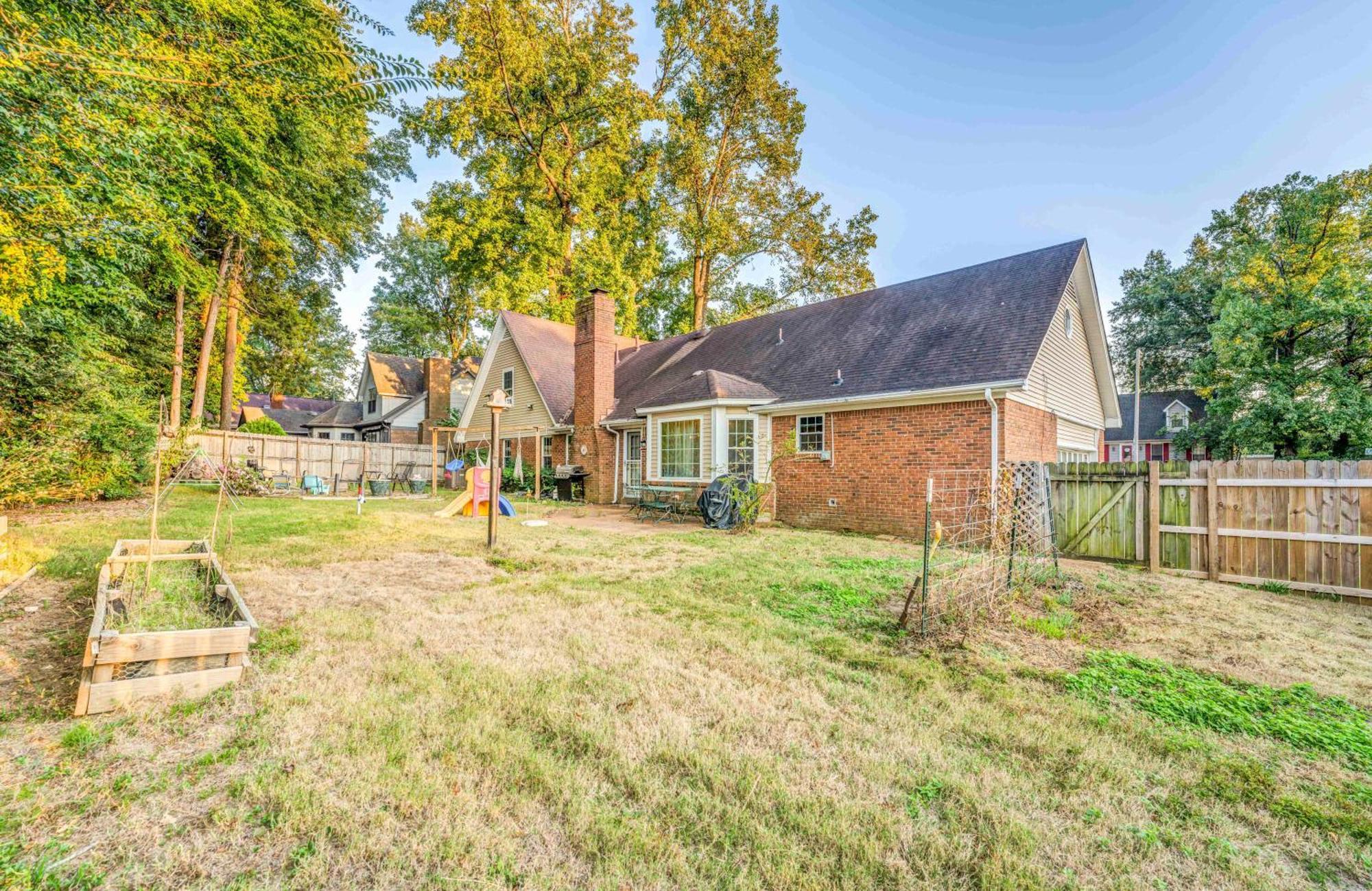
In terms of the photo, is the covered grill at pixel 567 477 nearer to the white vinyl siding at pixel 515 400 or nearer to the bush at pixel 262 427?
the white vinyl siding at pixel 515 400

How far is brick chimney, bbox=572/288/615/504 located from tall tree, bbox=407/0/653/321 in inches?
276

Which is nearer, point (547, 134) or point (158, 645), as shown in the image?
point (158, 645)

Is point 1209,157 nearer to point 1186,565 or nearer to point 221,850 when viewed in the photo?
point 1186,565

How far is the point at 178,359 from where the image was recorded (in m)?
16.8

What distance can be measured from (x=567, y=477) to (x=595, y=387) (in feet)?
9.68

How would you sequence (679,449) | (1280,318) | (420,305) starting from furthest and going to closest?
1. (420,305)
2. (1280,318)
3. (679,449)

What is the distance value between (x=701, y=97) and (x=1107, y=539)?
854 inches

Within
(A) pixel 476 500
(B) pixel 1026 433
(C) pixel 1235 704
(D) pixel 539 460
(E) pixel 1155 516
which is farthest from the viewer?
(D) pixel 539 460

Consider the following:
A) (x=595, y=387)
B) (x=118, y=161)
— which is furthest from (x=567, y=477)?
(x=118, y=161)

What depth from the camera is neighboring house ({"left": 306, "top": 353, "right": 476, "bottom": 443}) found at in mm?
26094

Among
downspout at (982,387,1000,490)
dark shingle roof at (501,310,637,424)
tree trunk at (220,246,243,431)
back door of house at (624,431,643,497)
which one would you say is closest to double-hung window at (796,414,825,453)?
downspout at (982,387,1000,490)

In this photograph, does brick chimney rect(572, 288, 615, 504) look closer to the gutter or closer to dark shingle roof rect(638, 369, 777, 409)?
dark shingle roof rect(638, 369, 777, 409)

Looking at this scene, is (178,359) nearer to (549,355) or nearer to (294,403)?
(549,355)

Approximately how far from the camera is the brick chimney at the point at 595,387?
15016mm
